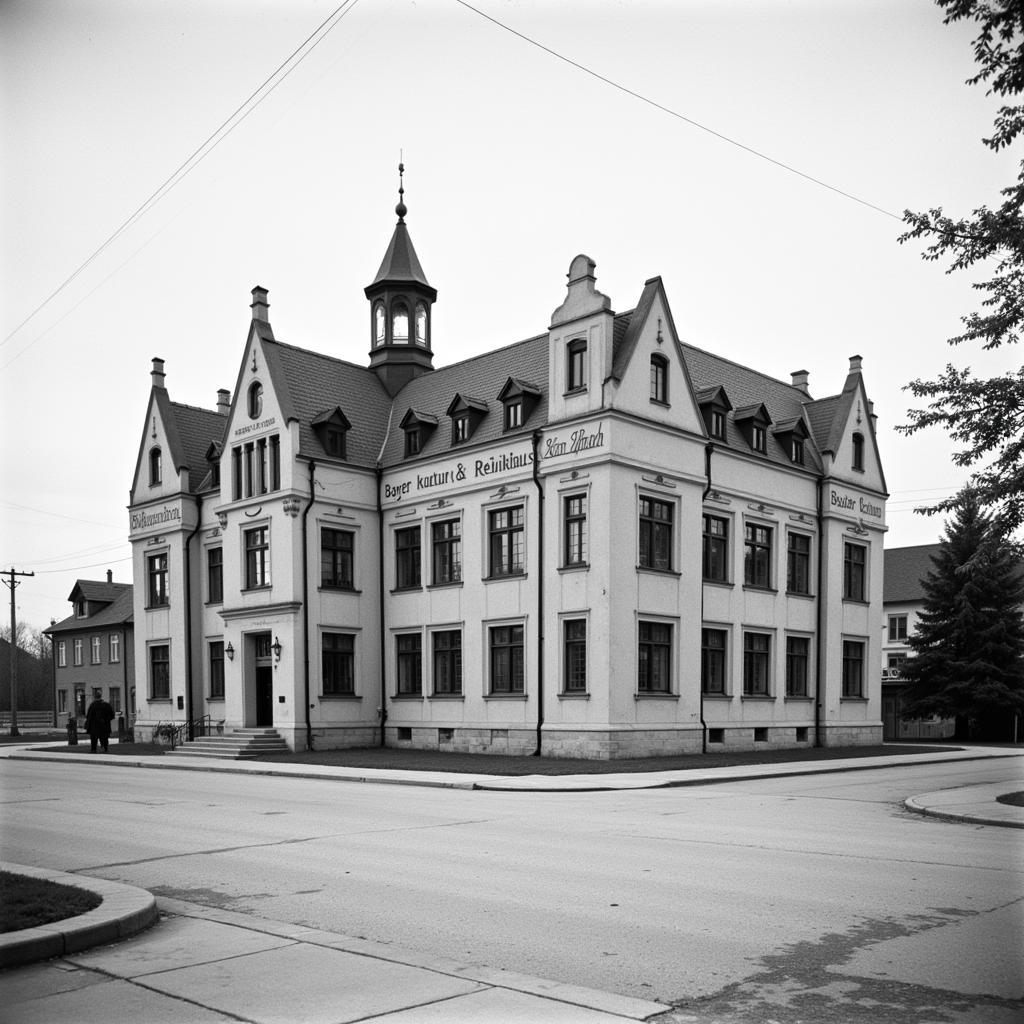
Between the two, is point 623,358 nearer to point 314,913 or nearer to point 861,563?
point 861,563

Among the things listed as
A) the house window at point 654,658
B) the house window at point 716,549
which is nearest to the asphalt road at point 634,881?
the house window at point 654,658

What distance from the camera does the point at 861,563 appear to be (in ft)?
128

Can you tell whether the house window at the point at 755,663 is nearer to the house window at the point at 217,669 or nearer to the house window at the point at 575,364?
the house window at the point at 575,364

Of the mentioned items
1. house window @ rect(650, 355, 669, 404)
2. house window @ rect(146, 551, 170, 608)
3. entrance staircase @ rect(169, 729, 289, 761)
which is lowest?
entrance staircase @ rect(169, 729, 289, 761)

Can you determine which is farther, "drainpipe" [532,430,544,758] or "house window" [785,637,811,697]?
"house window" [785,637,811,697]

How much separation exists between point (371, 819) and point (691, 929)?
8.32m

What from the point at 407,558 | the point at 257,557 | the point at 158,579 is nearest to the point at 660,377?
the point at 407,558

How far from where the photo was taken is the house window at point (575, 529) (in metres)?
29.3

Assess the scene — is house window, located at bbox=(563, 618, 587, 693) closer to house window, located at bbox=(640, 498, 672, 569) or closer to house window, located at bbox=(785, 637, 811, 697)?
house window, located at bbox=(640, 498, 672, 569)

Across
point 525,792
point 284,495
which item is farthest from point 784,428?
point 525,792

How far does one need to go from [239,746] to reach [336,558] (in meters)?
6.75

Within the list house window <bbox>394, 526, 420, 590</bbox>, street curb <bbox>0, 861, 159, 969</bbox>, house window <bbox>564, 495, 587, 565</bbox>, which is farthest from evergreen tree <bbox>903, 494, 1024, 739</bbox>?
street curb <bbox>0, 861, 159, 969</bbox>

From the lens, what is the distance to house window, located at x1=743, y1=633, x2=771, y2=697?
111 ft

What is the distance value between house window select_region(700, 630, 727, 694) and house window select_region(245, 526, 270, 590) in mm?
14442
